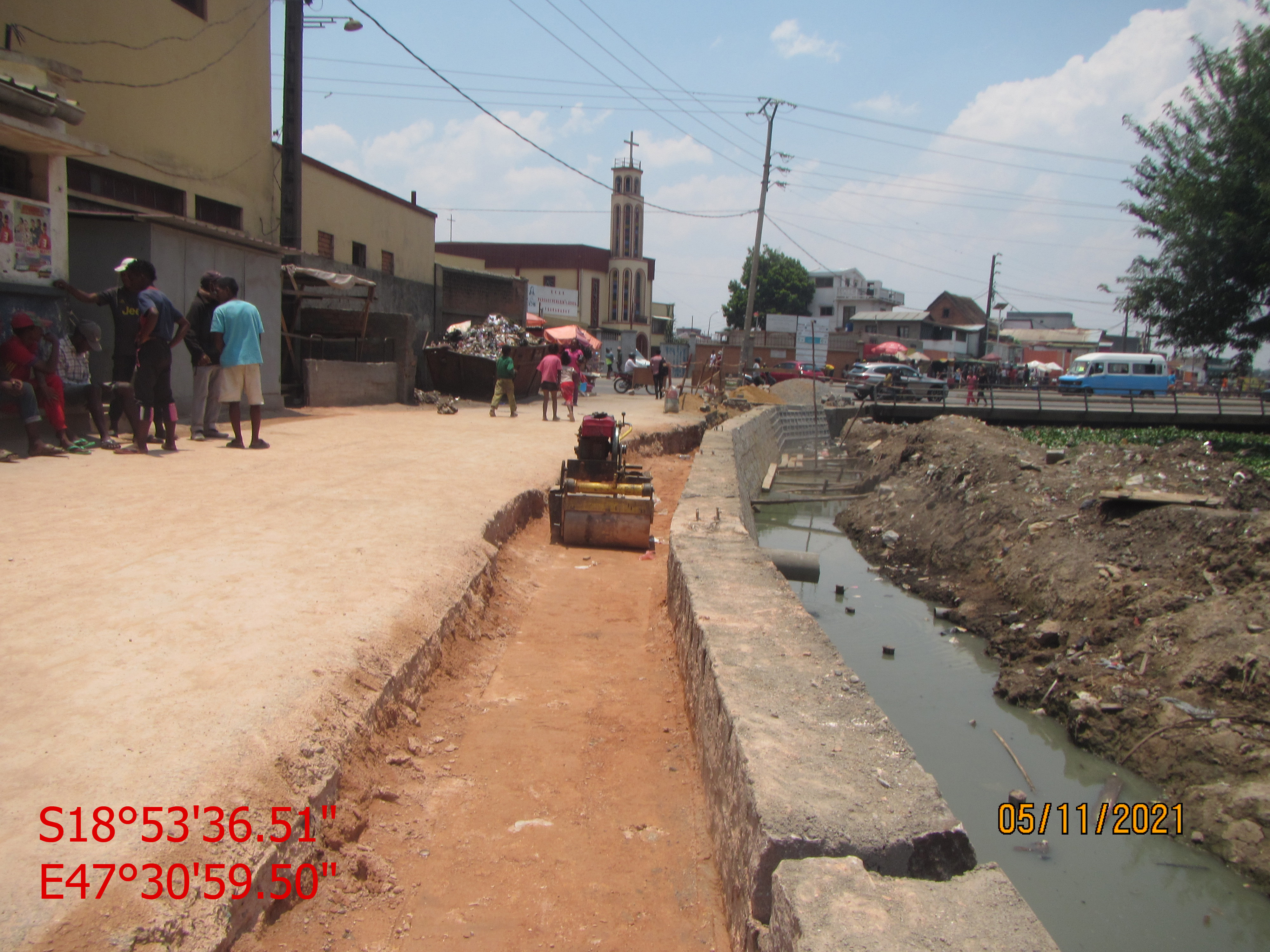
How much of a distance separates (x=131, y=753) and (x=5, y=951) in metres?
0.88

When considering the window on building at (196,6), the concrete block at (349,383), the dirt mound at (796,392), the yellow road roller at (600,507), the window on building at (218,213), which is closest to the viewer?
the yellow road roller at (600,507)

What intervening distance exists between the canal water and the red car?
28.9m

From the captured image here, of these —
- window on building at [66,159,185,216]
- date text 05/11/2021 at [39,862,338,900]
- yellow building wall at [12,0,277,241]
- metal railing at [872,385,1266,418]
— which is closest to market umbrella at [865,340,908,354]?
metal railing at [872,385,1266,418]

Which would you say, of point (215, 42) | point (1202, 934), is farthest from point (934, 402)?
point (1202, 934)

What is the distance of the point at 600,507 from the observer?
8156 millimetres

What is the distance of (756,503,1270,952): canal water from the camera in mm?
5137

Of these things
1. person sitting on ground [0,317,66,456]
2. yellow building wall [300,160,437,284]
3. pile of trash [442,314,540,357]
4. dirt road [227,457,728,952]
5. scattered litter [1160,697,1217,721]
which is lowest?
scattered litter [1160,697,1217,721]

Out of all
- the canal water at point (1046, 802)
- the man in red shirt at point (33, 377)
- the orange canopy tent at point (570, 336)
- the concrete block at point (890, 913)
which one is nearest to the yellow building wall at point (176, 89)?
the man in red shirt at point (33, 377)

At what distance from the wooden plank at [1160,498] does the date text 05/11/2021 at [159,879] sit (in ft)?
38.3

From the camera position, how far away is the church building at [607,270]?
166 ft

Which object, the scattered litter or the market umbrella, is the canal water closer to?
the scattered litter

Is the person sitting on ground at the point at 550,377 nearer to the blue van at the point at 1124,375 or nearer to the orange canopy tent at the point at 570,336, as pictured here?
the orange canopy tent at the point at 570,336

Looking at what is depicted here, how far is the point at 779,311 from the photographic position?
66.6 m

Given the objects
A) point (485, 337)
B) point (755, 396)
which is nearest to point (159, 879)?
point (485, 337)
